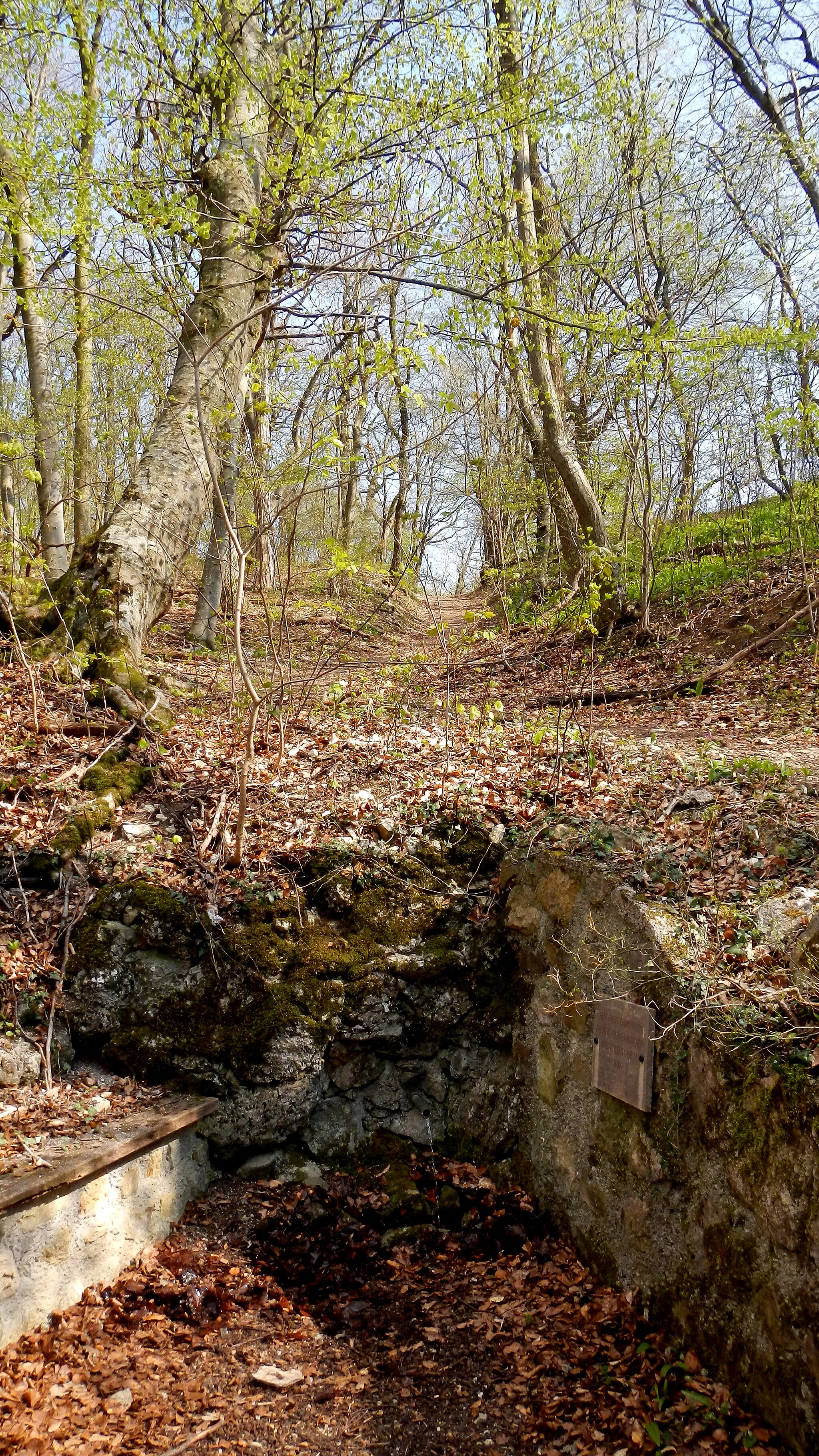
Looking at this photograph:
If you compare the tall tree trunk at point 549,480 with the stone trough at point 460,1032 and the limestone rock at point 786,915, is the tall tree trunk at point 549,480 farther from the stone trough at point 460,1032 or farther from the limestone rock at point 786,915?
the limestone rock at point 786,915

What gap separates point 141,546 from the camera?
19.9 ft

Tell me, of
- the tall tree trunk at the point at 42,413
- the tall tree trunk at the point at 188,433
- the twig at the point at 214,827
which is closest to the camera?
the twig at the point at 214,827

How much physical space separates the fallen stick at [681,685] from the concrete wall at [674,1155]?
339cm

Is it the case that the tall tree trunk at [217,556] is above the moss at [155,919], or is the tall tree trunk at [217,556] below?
above

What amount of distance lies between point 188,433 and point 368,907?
4133 millimetres

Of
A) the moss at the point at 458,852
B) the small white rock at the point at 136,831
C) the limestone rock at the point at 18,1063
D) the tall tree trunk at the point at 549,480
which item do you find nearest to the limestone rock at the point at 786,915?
the moss at the point at 458,852

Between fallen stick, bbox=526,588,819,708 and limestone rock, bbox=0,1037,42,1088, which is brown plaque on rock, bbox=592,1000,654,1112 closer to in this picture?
limestone rock, bbox=0,1037,42,1088

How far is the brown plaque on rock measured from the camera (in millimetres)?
3307

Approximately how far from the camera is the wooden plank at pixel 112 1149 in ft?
10.1

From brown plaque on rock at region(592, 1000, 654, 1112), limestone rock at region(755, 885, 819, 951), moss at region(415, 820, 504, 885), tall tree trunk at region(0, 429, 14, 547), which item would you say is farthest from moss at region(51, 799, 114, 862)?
tall tree trunk at region(0, 429, 14, 547)

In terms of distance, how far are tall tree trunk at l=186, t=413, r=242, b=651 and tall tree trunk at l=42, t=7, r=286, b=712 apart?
0.97 ft

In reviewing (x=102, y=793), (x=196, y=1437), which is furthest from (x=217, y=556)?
(x=196, y=1437)

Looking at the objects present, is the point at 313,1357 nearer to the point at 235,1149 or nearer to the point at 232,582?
the point at 235,1149

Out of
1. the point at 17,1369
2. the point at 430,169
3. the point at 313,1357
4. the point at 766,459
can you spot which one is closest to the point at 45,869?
the point at 17,1369
